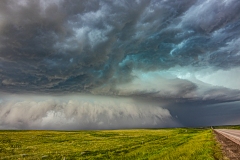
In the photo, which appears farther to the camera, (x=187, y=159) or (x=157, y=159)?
(x=157, y=159)

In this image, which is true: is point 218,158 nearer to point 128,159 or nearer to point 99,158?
point 128,159

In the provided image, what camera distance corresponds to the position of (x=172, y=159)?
2333 cm

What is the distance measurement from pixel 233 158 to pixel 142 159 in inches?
433

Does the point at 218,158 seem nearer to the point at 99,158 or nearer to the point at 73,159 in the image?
the point at 99,158

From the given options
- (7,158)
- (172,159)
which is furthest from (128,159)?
(7,158)

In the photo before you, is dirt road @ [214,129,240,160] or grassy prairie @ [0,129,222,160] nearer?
dirt road @ [214,129,240,160]

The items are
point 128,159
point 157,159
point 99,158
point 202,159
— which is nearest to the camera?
point 202,159

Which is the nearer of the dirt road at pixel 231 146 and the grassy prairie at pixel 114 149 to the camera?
the dirt road at pixel 231 146

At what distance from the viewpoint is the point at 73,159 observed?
28.2 meters

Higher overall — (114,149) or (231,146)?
(231,146)

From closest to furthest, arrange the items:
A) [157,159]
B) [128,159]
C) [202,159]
Result: [202,159], [157,159], [128,159]

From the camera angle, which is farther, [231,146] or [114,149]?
[114,149]

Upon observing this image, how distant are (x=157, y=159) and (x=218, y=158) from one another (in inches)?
288

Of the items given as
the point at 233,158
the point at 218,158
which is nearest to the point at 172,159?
the point at 218,158
